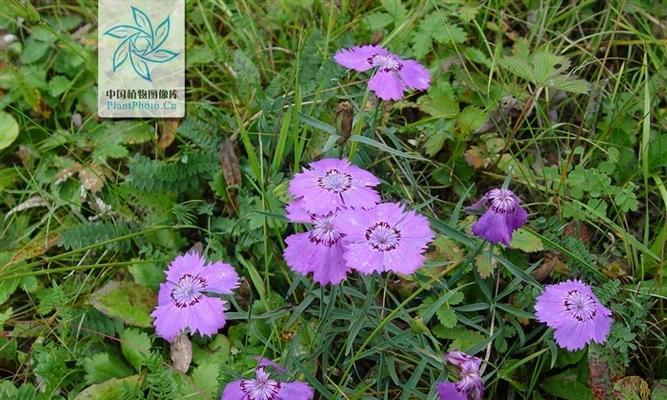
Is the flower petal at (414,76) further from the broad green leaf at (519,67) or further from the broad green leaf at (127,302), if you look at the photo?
the broad green leaf at (127,302)

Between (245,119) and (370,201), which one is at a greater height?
(370,201)

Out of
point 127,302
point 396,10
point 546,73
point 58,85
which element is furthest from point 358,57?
point 58,85

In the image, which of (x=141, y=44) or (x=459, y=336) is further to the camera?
(x=141, y=44)

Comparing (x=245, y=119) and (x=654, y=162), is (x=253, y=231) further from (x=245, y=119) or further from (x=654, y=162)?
(x=654, y=162)

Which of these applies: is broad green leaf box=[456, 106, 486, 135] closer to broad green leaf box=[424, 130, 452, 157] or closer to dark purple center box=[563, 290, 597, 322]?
broad green leaf box=[424, 130, 452, 157]

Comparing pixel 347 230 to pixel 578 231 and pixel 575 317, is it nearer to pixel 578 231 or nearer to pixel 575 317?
pixel 575 317

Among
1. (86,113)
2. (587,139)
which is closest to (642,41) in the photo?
(587,139)

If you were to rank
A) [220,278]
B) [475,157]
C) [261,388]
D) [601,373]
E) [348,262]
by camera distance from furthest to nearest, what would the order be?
[475,157] → [601,373] → [220,278] → [261,388] → [348,262]
